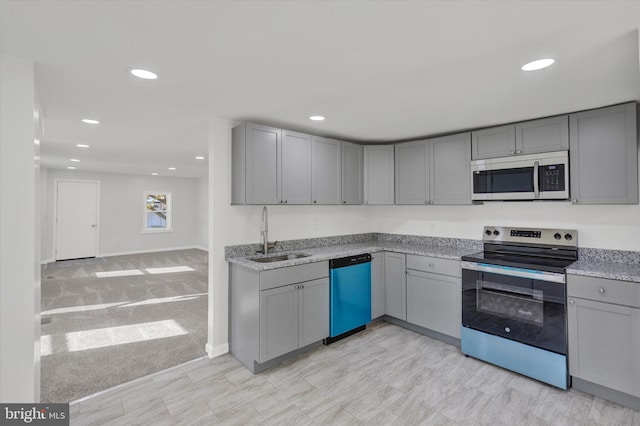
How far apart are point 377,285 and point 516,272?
1546 millimetres

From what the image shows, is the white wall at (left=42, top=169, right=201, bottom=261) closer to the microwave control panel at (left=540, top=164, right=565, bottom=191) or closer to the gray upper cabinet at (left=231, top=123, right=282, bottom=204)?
the gray upper cabinet at (left=231, top=123, right=282, bottom=204)

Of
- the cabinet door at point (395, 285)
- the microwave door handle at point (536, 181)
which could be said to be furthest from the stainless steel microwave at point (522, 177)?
the cabinet door at point (395, 285)

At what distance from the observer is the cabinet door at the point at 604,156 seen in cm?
256

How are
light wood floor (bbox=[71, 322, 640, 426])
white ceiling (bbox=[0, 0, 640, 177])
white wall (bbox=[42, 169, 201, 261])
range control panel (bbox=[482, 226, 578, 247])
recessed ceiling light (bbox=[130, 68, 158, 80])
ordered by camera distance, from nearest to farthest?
white ceiling (bbox=[0, 0, 640, 177]) < recessed ceiling light (bbox=[130, 68, 158, 80]) < light wood floor (bbox=[71, 322, 640, 426]) < range control panel (bbox=[482, 226, 578, 247]) < white wall (bbox=[42, 169, 201, 261])

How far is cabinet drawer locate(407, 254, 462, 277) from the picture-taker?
10.8ft

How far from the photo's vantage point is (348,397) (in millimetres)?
2469

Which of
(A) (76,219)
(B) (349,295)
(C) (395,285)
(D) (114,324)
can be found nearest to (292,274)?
(B) (349,295)

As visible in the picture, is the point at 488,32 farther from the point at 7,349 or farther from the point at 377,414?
the point at 7,349

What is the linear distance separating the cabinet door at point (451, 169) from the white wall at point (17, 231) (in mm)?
3668

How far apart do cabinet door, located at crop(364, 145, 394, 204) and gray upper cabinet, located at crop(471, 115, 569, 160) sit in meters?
1.08

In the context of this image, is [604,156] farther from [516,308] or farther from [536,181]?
[516,308]

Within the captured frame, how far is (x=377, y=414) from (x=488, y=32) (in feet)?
8.24

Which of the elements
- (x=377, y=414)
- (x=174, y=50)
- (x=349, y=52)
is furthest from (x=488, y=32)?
(x=377, y=414)

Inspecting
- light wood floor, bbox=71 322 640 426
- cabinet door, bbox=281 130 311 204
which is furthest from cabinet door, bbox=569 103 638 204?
cabinet door, bbox=281 130 311 204
